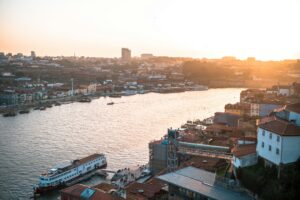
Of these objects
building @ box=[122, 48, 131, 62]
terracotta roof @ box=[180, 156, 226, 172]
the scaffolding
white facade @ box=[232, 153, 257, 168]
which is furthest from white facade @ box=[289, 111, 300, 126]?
building @ box=[122, 48, 131, 62]

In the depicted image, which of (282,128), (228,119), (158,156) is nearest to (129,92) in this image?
(228,119)

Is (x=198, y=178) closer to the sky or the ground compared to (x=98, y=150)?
closer to the sky

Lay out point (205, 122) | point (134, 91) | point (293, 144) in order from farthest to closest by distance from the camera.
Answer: point (134, 91)
point (205, 122)
point (293, 144)

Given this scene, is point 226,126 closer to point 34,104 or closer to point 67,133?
point 67,133

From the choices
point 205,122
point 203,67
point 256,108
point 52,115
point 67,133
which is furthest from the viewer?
point 203,67

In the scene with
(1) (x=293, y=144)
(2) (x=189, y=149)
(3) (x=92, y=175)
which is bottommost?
(3) (x=92, y=175)

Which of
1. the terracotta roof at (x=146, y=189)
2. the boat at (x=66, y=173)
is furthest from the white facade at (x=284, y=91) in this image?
the terracotta roof at (x=146, y=189)

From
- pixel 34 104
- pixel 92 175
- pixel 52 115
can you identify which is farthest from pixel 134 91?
pixel 92 175

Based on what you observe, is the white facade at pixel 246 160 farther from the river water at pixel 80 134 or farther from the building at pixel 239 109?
the building at pixel 239 109
